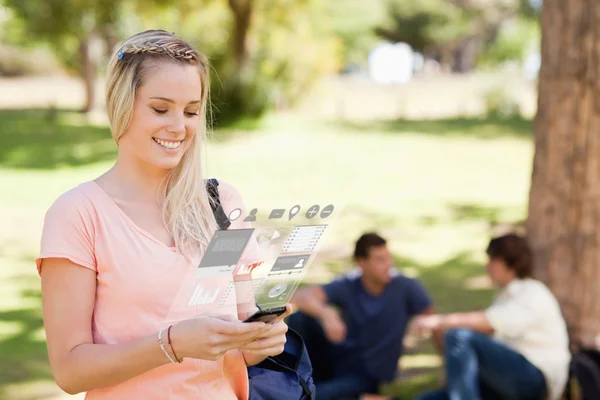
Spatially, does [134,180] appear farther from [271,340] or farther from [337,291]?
[337,291]

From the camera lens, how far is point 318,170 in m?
16.2

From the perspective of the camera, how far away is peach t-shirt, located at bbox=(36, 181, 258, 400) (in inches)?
65.3

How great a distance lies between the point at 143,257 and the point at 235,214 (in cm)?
24

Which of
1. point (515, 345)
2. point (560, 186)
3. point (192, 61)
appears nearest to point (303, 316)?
point (515, 345)

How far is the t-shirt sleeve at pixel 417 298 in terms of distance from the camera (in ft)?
16.8

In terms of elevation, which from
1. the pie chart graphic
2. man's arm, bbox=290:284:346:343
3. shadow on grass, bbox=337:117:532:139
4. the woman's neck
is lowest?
shadow on grass, bbox=337:117:532:139

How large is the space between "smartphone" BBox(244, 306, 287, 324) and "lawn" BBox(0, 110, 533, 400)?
13.2ft

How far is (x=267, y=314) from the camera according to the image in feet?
5.22

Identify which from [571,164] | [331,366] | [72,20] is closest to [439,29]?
[72,20]

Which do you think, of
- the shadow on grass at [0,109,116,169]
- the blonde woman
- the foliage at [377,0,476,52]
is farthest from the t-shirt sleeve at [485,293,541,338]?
the foliage at [377,0,476,52]

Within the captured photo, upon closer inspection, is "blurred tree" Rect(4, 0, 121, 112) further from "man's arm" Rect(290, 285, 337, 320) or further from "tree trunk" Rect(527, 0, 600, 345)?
"tree trunk" Rect(527, 0, 600, 345)

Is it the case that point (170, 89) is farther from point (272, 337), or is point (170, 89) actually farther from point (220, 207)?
point (272, 337)

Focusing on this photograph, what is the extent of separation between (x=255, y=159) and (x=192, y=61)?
15.3 meters

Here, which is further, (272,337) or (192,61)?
(192,61)
